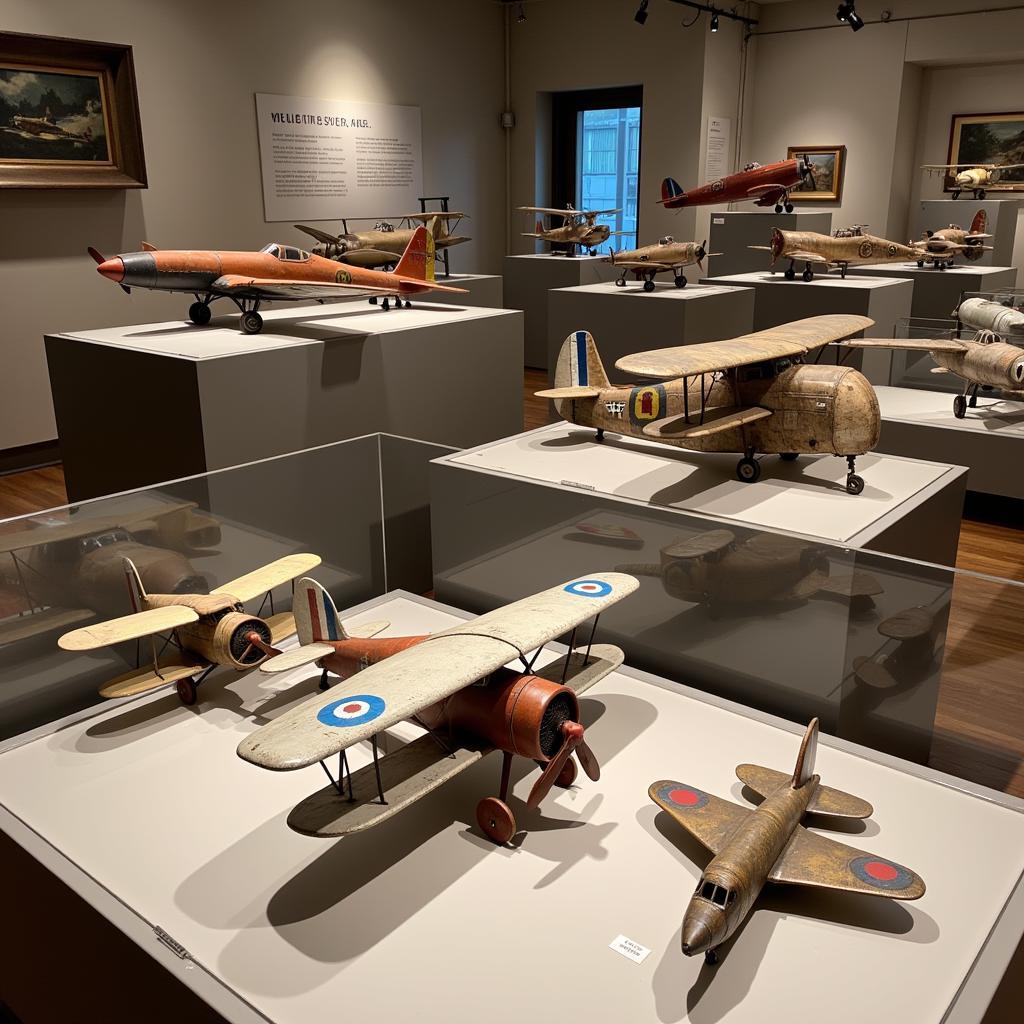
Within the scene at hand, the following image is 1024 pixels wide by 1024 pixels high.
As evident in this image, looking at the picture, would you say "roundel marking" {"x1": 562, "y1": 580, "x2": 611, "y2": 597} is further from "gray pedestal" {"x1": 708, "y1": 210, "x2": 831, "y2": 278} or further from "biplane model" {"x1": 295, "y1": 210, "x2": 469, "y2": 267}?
"gray pedestal" {"x1": 708, "y1": 210, "x2": 831, "y2": 278}

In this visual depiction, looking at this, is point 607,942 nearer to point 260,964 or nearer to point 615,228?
point 260,964

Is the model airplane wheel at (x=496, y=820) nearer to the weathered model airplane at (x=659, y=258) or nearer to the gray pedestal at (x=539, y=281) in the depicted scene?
the weathered model airplane at (x=659, y=258)

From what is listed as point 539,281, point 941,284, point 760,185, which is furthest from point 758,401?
point 539,281

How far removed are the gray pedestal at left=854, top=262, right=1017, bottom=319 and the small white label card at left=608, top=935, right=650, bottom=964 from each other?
9533 millimetres

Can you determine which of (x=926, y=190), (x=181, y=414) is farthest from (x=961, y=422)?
(x=926, y=190)

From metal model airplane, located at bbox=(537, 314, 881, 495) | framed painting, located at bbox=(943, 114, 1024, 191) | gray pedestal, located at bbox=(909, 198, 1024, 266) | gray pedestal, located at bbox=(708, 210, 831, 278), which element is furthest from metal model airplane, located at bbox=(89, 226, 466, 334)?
framed painting, located at bbox=(943, 114, 1024, 191)

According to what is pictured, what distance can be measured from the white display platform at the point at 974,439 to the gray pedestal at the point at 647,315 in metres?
2.13

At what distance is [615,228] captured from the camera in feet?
51.7

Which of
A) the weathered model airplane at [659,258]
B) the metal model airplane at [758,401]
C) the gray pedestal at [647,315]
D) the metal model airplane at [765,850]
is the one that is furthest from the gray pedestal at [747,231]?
the metal model airplane at [765,850]

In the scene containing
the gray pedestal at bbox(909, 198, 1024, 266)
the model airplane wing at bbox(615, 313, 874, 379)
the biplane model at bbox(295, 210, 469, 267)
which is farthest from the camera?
the gray pedestal at bbox(909, 198, 1024, 266)

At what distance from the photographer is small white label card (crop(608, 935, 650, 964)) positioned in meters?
2.57

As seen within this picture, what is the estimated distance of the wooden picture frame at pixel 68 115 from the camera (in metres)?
8.86

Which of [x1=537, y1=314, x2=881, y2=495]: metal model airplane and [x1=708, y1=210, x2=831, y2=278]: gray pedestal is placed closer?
[x1=537, y1=314, x2=881, y2=495]: metal model airplane

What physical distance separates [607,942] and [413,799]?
66cm
